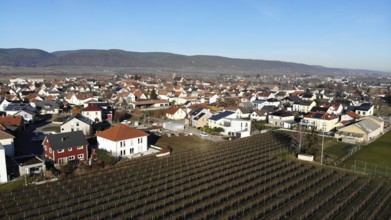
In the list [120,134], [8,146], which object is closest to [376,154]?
[120,134]

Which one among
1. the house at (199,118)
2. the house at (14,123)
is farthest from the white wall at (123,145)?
the house at (199,118)

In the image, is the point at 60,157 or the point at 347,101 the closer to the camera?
the point at 60,157

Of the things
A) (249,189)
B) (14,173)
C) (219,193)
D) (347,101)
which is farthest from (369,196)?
(347,101)

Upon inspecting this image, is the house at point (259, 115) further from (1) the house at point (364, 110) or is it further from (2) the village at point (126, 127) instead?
(1) the house at point (364, 110)

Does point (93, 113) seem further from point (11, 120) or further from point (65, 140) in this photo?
point (65, 140)

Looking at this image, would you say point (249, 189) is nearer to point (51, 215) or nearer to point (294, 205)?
point (294, 205)

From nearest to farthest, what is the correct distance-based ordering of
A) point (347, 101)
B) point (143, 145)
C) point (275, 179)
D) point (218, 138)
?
point (275, 179)
point (143, 145)
point (218, 138)
point (347, 101)

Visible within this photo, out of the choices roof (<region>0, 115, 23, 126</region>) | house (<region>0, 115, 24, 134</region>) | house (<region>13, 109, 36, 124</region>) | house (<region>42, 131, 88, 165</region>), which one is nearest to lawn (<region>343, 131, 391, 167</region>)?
house (<region>42, 131, 88, 165</region>)
